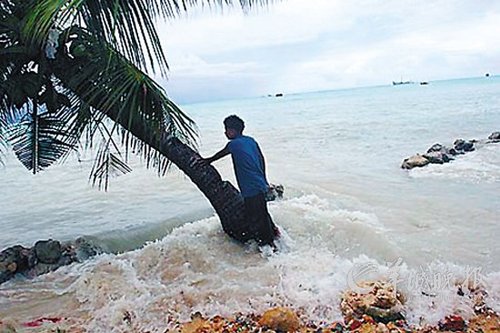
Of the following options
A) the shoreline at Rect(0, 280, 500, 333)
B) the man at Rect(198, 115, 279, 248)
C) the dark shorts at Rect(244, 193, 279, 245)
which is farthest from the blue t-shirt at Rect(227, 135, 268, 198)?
the shoreline at Rect(0, 280, 500, 333)

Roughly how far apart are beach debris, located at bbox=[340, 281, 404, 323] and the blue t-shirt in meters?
2.12

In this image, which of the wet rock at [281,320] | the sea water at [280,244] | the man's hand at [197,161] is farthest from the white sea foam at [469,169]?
the wet rock at [281,320]

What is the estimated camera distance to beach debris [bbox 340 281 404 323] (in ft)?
15.3

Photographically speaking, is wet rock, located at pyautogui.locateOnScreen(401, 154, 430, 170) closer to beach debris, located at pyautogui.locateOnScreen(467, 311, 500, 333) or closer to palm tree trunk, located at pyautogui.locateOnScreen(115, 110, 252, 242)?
palm tree trunk, located at pyautogui.locateOnScreen(115, 110, 252, 242)

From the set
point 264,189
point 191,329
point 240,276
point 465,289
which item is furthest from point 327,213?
point 191,329

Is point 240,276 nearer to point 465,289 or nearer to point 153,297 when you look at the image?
point 153,297

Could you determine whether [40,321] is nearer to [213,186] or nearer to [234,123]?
[213,186]

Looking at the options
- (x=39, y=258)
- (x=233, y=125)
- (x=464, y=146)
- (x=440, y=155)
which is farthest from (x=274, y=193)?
(x=464, y=146)

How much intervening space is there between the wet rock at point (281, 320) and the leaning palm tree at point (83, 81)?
229 centimetres

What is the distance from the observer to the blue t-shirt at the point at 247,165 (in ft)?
21.4

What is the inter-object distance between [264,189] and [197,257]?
138cm

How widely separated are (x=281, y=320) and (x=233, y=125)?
2904 millimetres

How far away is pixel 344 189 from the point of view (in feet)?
39.2

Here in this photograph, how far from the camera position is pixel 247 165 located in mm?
6527
